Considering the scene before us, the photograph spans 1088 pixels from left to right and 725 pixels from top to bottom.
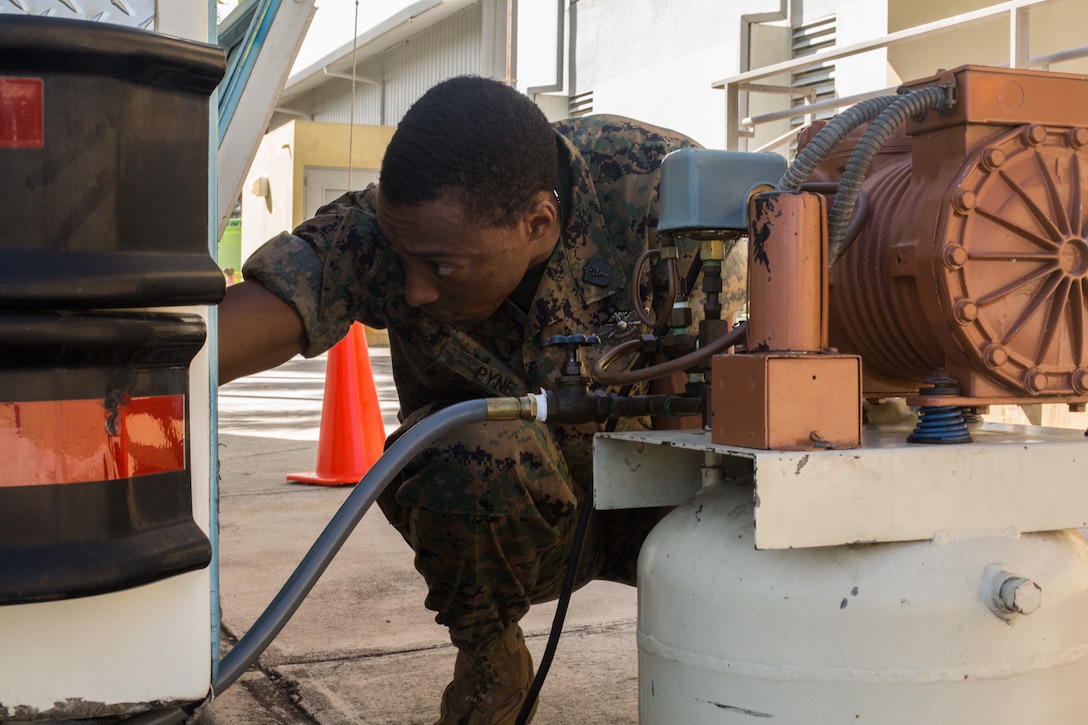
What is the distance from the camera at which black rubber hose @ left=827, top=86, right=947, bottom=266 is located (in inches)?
48.3

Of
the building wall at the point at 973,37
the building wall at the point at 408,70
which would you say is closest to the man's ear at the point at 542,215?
the building wall at the point at 973,37

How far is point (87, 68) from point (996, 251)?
0.97 metres

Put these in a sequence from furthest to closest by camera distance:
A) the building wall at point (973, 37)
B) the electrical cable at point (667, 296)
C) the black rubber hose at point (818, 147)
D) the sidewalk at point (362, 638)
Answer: the building wall at point (973, 37)
the sidewalk at point (362, 638)
the electrical cable at point (667, 296)
the black rubber hose at point (818, 147)

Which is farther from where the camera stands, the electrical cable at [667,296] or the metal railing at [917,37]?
the metal railing at [917,37]

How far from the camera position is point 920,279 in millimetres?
1308

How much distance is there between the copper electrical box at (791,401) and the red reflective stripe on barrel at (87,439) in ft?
1.80

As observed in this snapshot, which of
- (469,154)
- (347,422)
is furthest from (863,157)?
(347,422)

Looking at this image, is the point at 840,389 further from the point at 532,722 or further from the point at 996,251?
the point at 532,722

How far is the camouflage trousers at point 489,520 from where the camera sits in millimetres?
1743

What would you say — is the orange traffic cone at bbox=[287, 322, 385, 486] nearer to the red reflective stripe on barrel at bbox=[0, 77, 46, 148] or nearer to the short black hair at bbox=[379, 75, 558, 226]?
the short black hair at bbox=[379, 75, 558, 226]

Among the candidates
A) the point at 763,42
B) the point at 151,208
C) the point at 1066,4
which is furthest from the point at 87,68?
the point at 763,42

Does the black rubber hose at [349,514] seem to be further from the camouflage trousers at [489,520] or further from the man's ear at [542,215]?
the man's ear at [542,215]

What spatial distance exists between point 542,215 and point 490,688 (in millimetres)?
772

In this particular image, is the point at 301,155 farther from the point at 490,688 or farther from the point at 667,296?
the point at 667,296
